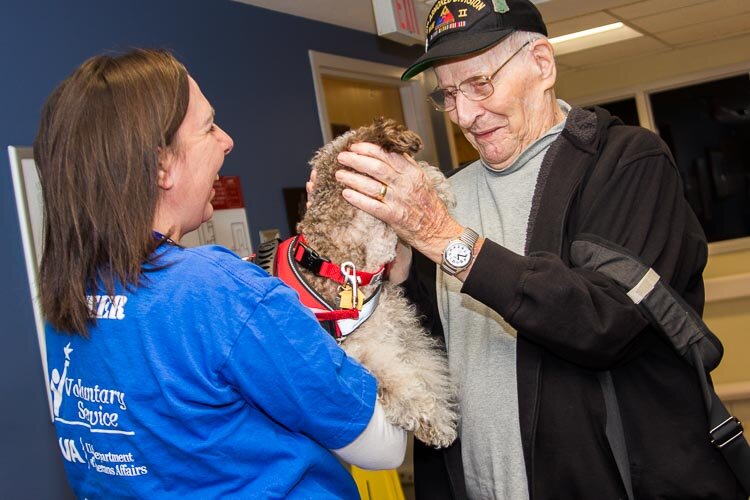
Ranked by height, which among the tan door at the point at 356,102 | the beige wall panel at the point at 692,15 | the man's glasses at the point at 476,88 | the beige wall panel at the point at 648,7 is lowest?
the man's glasses at the point at 476,88

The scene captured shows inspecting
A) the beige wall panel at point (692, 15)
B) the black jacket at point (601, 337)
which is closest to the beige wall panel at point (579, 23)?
the beige wall panel at point (692, 15)

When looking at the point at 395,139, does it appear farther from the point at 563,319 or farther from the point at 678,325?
the point at 678,325

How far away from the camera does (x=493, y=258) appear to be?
4.60ft

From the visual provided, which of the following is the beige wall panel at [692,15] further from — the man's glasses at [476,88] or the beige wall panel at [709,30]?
the man's glasses at [476,88]

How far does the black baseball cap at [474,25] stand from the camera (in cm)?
172

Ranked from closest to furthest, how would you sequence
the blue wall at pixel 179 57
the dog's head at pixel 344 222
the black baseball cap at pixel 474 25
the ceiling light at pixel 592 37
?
the dog's head at pixel 344 222, the black baseball cap at pixel 474 25, the blue wall at pixel 179 57, the ceiling light at pixel 592 37

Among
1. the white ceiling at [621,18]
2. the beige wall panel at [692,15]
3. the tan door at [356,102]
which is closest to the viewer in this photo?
the white ceiling at [621,18]

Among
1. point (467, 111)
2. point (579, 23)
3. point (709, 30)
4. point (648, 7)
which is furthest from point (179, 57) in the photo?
point (709, 30)

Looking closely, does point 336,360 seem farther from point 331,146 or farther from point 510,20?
point 510,20

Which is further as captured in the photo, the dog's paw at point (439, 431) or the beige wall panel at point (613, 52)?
the beige wall panel at point (613, 52)

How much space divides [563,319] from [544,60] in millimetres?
725

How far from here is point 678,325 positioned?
1425 millimetres

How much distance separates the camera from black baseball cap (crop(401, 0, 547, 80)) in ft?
5.64

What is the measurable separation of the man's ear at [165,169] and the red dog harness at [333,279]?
1.49 feet
